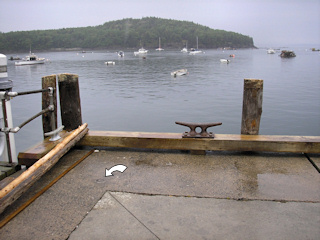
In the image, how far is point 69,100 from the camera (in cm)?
655

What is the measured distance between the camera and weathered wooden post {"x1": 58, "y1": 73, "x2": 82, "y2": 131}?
6.45 m

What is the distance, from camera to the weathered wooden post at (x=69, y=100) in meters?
6.45

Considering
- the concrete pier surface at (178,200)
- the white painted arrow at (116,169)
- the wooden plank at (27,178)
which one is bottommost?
the concrete pier surface at (178,200)

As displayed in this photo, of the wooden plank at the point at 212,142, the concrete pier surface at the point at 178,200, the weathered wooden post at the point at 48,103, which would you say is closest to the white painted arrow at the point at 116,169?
the concrete pier surface at the point at 178,200

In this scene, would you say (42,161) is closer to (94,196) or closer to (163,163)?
(94,196)

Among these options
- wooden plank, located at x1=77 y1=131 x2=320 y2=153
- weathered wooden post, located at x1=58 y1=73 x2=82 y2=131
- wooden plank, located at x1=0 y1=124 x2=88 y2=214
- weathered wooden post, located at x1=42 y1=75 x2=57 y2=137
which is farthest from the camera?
weathered wooden post, located at x1=58 y1=73 x2=82 y2=131

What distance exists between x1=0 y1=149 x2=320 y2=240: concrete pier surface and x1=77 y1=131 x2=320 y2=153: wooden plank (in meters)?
0.17

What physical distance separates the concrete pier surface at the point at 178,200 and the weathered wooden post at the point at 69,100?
1.16 metres

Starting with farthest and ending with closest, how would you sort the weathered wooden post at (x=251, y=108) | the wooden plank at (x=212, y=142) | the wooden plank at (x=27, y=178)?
the weathered wooden post at (x=251, y=108), the wooden plank at (x=212, y=142), the wooden plank at (x=27, y=178)

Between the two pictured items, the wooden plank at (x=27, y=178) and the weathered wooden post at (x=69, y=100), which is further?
the weathered wooden post at (x=69, y=100)

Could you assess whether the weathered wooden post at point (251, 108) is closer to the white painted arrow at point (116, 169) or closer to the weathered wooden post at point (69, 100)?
the white painted arrow at point (116, 169)

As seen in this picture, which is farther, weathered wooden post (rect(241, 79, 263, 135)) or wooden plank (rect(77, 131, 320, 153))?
weathered wooden post (rect(241, 79, 263, 135))

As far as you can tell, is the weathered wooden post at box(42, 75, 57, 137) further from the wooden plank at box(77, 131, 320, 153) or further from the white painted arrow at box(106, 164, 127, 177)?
the white painted arrow at box(106, 164, 127, 177)

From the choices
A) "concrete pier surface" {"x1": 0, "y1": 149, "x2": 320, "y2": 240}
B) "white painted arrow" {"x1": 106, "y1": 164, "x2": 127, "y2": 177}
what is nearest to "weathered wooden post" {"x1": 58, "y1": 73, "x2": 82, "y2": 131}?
"concrete pier surface" {"x1": 0, "y1": 149, "x2": 320, "y2": 240}
